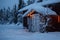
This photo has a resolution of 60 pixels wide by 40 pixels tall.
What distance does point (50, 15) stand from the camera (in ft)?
66.7

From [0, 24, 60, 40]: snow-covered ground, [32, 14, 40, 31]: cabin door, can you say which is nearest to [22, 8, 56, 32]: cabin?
[32, 14, 40, 31]: cabin door

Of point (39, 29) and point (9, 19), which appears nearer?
point (39, 29)

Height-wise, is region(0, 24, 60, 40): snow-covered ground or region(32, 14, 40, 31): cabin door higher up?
region(32, 14, 40, 31): cabin door

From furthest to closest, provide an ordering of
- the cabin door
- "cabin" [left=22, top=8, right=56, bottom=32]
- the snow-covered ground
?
the cabin door < "cabin" [left=22, top=8, right=56, bottom=32] < the snow-covered ground

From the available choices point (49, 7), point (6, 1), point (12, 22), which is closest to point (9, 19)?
point (12, 22)

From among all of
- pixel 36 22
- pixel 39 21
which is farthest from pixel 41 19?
pixel 36 22

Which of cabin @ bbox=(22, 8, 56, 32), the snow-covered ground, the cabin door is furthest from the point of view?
the cabin door

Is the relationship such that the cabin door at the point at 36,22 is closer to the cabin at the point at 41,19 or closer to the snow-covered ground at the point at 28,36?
the cabin at the point at 41,19

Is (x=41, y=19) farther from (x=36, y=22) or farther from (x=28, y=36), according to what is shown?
(x=28, y=36)

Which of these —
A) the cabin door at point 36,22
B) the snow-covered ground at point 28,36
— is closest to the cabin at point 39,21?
the cabin door at point 36,22

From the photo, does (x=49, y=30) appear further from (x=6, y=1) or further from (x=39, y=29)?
(x=6, y=1)

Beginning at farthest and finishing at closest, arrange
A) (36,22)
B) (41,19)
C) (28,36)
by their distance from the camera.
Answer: (36,22)
(41,19)
(28,36)

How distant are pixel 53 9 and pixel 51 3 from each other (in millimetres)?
769

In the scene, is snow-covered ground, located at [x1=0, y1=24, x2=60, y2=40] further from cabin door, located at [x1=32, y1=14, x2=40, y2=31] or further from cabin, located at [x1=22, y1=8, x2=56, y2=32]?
cabin door, located at [x1=32, y1=14, x2=40, y2=31]
